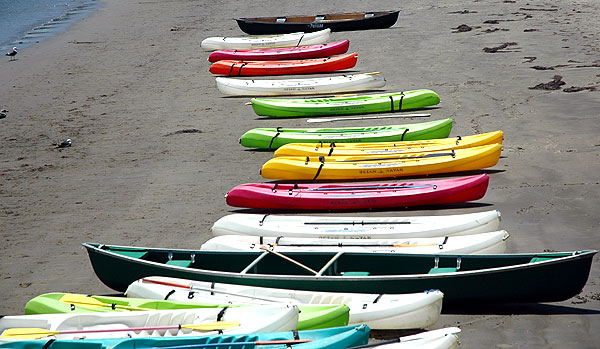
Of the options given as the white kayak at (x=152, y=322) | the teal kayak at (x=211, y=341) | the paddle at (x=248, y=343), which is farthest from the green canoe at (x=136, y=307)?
the paddle at (x=248, y=343)

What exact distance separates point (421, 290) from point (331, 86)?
1327 centimetres

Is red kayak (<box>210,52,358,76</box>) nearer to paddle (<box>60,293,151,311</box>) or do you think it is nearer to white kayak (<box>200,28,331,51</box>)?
white kayak (<box>200,28,331,51</box>)

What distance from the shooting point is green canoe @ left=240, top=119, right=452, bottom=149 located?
16.0 meters

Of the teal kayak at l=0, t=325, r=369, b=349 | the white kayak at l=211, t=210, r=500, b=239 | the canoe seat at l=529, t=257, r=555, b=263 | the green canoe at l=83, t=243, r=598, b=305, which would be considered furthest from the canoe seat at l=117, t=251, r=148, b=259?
the canoe seat at l=529, t=257, r=555, b=263

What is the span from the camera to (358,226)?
11344 mm

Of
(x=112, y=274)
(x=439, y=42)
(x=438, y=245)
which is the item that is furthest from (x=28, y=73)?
(x=438, y=245)

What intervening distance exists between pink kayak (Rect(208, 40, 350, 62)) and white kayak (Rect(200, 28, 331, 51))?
1398 millimetres

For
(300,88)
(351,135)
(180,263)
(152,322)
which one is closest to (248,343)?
(152,322)

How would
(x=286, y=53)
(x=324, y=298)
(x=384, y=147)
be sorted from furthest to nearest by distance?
(x=286, y=53)
(x=384, y=147)
(x=324, y=298)

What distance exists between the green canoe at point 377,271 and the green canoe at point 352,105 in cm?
952

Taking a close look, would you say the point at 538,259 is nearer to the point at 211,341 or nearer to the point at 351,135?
the point at 211,341

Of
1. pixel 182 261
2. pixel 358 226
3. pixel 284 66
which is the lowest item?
pixel 284 66

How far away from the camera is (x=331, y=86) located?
21.7 m

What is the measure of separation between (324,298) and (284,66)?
16.1 m
